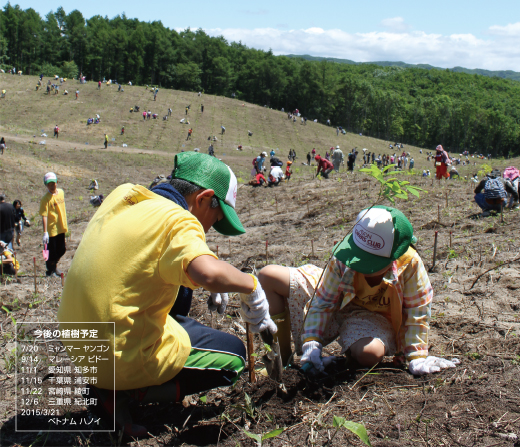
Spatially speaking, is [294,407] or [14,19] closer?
[294,407]

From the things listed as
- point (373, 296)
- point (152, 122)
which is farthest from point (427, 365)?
point (152, 122)

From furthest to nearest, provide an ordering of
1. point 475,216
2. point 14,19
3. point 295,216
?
point 14,19 → point 295,216 → point 475,216

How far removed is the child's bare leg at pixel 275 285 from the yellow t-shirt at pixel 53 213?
4.64 m

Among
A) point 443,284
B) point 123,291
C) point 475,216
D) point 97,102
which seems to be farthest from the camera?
point 97,102

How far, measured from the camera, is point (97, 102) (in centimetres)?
4266

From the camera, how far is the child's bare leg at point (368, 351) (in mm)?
2463

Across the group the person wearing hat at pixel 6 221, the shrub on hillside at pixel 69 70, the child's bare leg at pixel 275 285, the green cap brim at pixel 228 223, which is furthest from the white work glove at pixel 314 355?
the shrub on hillside at pixel 69 70

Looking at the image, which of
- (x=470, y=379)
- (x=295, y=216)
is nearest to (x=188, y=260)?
(x=470, y=379)

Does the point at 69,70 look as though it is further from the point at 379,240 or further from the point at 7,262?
the point at 379,240

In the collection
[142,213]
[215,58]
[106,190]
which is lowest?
[106,190]

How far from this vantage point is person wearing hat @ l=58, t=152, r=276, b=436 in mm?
1681

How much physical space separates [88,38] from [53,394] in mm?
83703

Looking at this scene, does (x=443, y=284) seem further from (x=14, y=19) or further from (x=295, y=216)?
(x=14, y=19)

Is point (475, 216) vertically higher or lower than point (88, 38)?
lower
